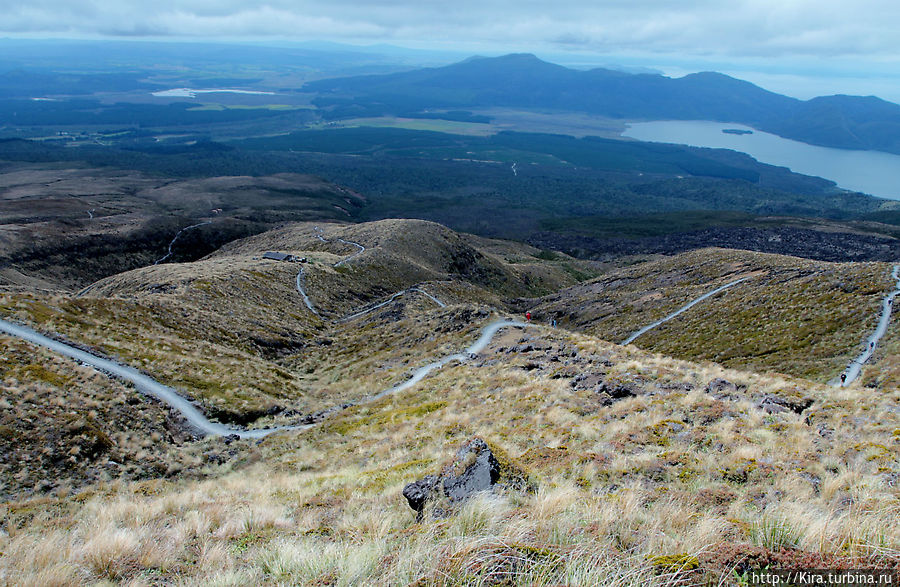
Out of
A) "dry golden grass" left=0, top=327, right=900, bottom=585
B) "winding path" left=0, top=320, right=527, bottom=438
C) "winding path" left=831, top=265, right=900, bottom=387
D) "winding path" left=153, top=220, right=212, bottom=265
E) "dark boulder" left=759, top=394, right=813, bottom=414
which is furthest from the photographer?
"winding path" left=153, top=220, right=212, bottom=265

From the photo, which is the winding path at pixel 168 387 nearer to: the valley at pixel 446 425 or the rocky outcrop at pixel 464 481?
the valley at pixel 446 425

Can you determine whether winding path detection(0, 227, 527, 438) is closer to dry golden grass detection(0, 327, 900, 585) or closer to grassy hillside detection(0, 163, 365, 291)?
dry golden grass detection(0, 327, 900, 585)

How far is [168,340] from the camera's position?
31.9m

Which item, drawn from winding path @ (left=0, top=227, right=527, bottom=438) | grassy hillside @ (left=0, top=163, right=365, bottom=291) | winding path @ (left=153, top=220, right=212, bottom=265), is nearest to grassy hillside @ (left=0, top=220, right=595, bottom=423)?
winding path @ (left=0, top=227, right=527, bottom=438)

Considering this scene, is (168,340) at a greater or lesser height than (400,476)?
lesser

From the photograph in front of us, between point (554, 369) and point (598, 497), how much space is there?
51.6 feet

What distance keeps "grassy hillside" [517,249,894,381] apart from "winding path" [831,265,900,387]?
375mm

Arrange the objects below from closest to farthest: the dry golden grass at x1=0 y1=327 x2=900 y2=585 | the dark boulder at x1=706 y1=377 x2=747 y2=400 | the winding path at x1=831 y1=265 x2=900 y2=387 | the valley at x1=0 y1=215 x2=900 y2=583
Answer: the dry golden grass at x1=0 y1=327 x2=900 y2=585 → the valley at x1=0 y1=215 x2=900 y2=583 → the dark boulder at x1=706 y1=377 x2=747 y2=400 → the winding path at x1=831 y1=265 x2=900 y2=387

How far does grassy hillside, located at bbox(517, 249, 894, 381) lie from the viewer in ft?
92.3

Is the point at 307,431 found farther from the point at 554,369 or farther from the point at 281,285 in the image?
the point at 281,285

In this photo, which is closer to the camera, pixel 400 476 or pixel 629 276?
pixel 400 476

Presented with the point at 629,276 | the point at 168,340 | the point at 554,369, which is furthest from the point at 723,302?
the point at 168,340

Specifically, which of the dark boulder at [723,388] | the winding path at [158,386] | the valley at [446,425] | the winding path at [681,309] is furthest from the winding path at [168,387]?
the winding path at [681,309]

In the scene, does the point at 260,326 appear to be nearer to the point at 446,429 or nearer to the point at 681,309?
the point at 446,429
